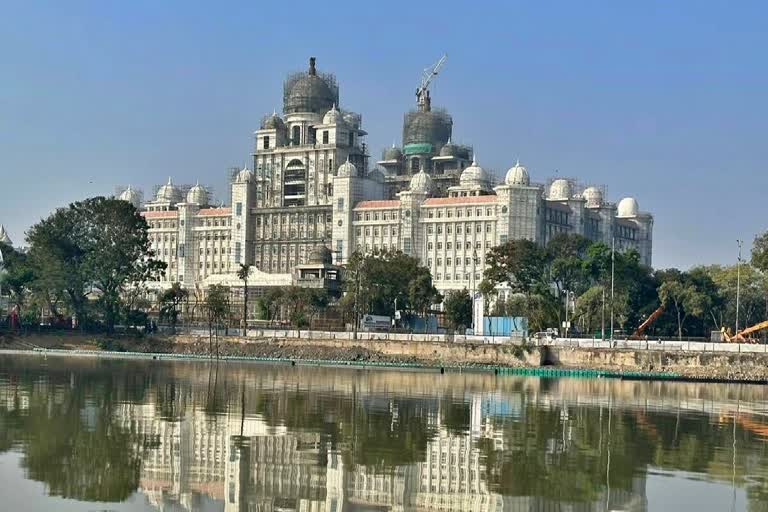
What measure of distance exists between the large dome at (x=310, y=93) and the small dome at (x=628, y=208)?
50.2 meters

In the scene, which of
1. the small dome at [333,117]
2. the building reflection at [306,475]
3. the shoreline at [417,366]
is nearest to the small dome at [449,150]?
the small dome at [333,117]

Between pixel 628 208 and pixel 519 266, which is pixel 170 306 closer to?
pixel 519 266

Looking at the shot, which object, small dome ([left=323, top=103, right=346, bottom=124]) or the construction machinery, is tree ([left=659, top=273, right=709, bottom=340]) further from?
small dome ([left=323, top=103, right=346, bottom=124])

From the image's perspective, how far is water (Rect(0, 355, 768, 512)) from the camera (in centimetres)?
3544

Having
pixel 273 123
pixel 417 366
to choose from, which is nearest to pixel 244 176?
pixel 273 123

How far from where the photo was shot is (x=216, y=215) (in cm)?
19450

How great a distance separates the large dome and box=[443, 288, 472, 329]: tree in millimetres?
57962

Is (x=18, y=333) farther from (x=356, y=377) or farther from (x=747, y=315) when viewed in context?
(x=747, y=315)

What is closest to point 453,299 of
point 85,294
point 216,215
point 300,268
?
point 300,268

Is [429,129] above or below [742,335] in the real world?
above

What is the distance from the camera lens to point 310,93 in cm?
18912

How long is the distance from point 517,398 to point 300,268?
91.1 metres

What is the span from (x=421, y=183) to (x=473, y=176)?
25.4 ft

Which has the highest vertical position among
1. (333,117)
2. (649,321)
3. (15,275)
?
(333,117)
